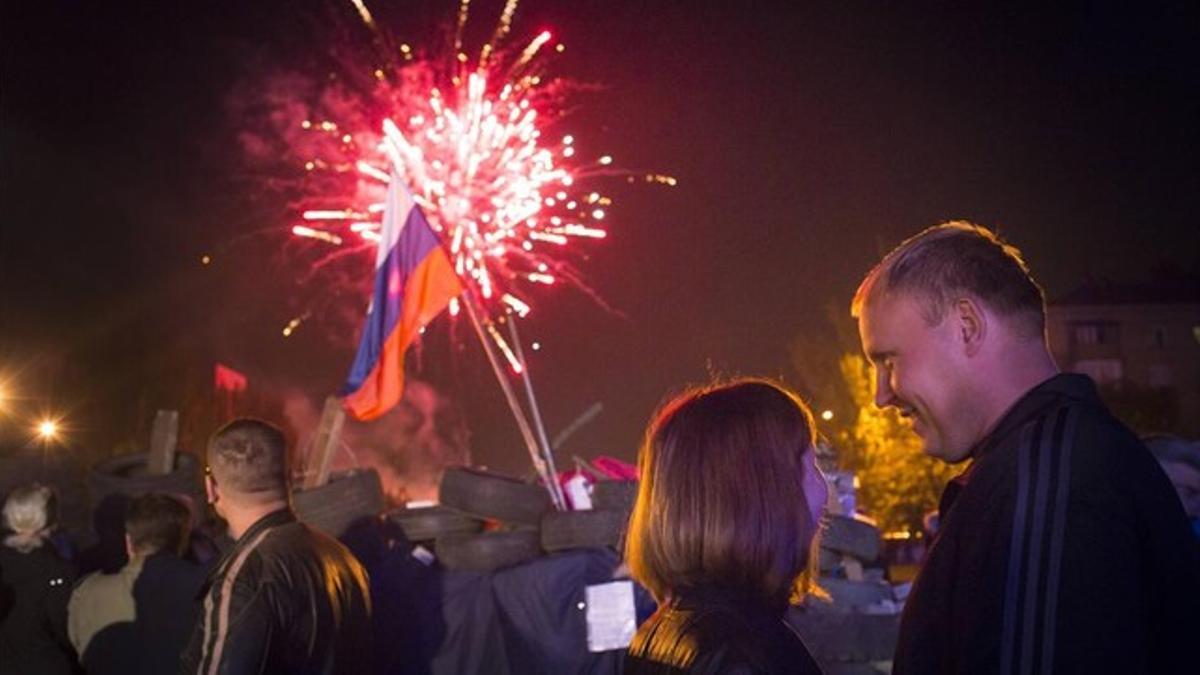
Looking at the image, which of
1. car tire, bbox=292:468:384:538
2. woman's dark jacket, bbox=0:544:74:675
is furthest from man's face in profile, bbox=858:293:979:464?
car tire, bbox=292:468:384:538

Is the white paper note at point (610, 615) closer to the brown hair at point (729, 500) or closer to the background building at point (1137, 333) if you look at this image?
the brown hair at point (729, 500)

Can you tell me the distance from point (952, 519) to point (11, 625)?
6.85 m

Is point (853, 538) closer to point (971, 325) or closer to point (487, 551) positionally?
point (487, 551)

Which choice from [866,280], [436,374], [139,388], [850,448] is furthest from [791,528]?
[436,374]

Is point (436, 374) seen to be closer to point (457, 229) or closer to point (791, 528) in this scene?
point (457, 229)

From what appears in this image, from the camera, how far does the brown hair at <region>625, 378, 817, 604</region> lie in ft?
9.61

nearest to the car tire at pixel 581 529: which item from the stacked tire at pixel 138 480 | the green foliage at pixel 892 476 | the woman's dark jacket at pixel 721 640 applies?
the stacked tire at pixel 138 480

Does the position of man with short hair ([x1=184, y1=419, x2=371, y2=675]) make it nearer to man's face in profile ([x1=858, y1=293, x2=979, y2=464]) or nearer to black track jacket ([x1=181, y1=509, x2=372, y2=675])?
black track jacket ([x1=181, y1=509, x2=372, y2=675])

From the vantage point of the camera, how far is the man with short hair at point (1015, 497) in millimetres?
2121

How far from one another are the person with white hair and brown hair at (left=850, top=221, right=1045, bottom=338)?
660cm

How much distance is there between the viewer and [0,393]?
133ft

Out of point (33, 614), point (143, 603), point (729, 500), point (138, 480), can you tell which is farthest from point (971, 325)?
point (138, 480)

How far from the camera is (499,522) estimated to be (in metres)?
9.83

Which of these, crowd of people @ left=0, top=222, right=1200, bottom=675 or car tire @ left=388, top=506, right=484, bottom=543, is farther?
car tire @ left=388, top=506, right=484, bottom=543
